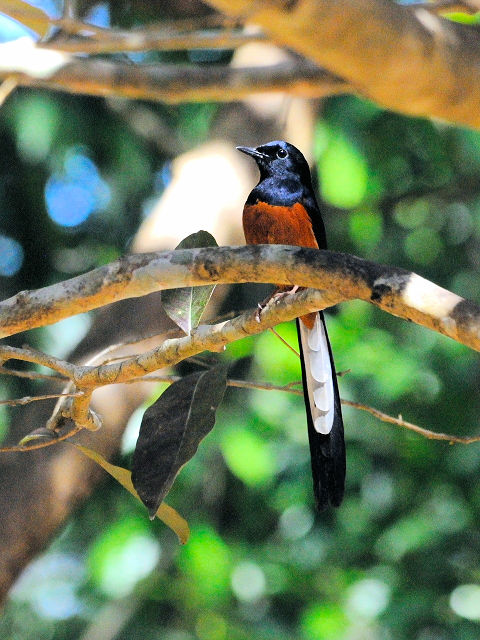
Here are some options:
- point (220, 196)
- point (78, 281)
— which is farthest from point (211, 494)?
point (78, 281)

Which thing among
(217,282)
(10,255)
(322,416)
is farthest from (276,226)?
(10,255)

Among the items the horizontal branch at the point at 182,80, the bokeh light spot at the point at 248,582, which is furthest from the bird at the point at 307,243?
the bokeh light spot at the point at 248,582

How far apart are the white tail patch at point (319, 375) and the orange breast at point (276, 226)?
7 centimetres

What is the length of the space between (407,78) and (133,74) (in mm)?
1277

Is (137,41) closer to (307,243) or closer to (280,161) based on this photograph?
(280,161)

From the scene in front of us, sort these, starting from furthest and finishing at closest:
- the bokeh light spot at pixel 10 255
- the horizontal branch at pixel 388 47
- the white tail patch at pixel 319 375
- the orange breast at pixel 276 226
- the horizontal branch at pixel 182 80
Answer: the bokeh light spot at pixel 10 255
the horizontal branch at pixel 182 80
the horizontal branch at pixel 388 47
the orange breast at pixel 276 226
the white tail patch at pixel 319 375

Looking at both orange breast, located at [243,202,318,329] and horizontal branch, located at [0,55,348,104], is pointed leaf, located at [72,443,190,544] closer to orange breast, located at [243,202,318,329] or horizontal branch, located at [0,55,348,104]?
orange breast, located at [243,202,318,329]

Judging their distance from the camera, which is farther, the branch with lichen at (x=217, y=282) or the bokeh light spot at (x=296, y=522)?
the bokeh light spot at (x=296, y=522)

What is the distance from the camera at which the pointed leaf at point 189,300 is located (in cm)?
186

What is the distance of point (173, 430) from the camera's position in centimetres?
180

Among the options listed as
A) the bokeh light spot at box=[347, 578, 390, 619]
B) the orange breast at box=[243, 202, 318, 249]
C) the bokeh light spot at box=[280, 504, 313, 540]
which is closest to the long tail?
the orange breast at box=[243, 202, 318, 249]

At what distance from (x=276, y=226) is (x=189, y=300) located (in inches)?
42.0

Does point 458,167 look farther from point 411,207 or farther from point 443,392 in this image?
point 443,392

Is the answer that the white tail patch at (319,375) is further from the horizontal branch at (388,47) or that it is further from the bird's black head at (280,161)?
the horizontal branch at (388,47)
